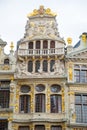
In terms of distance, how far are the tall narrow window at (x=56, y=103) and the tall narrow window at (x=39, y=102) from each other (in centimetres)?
88

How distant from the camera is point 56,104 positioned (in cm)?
3584

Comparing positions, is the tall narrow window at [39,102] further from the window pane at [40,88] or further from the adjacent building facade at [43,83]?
the window pane at [40,88]

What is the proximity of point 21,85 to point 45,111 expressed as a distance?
3.64m

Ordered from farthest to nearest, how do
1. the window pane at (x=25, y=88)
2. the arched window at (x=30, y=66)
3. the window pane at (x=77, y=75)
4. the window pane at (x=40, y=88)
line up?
the arched window at (x=30, y=66) → the window pane at (x=77, y=75) → the window pane at (x=25, y=88) → the window pane at (x=40, y=88)

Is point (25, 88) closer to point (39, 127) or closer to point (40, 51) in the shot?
point (40, 51)

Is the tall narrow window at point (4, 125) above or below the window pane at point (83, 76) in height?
below

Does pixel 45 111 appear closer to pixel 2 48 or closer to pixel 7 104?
pixel 7 104

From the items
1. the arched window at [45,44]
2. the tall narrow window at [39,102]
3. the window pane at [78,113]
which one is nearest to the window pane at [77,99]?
the window pane at [78,113]

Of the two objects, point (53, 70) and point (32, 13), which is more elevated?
point (32, 13)

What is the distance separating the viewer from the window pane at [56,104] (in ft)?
117

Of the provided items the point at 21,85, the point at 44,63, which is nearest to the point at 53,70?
the point at 44,63

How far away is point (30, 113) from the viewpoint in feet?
116

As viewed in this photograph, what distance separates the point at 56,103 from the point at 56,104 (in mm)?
129

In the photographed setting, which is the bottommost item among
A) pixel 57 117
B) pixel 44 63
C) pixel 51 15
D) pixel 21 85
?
pixel 57 117
